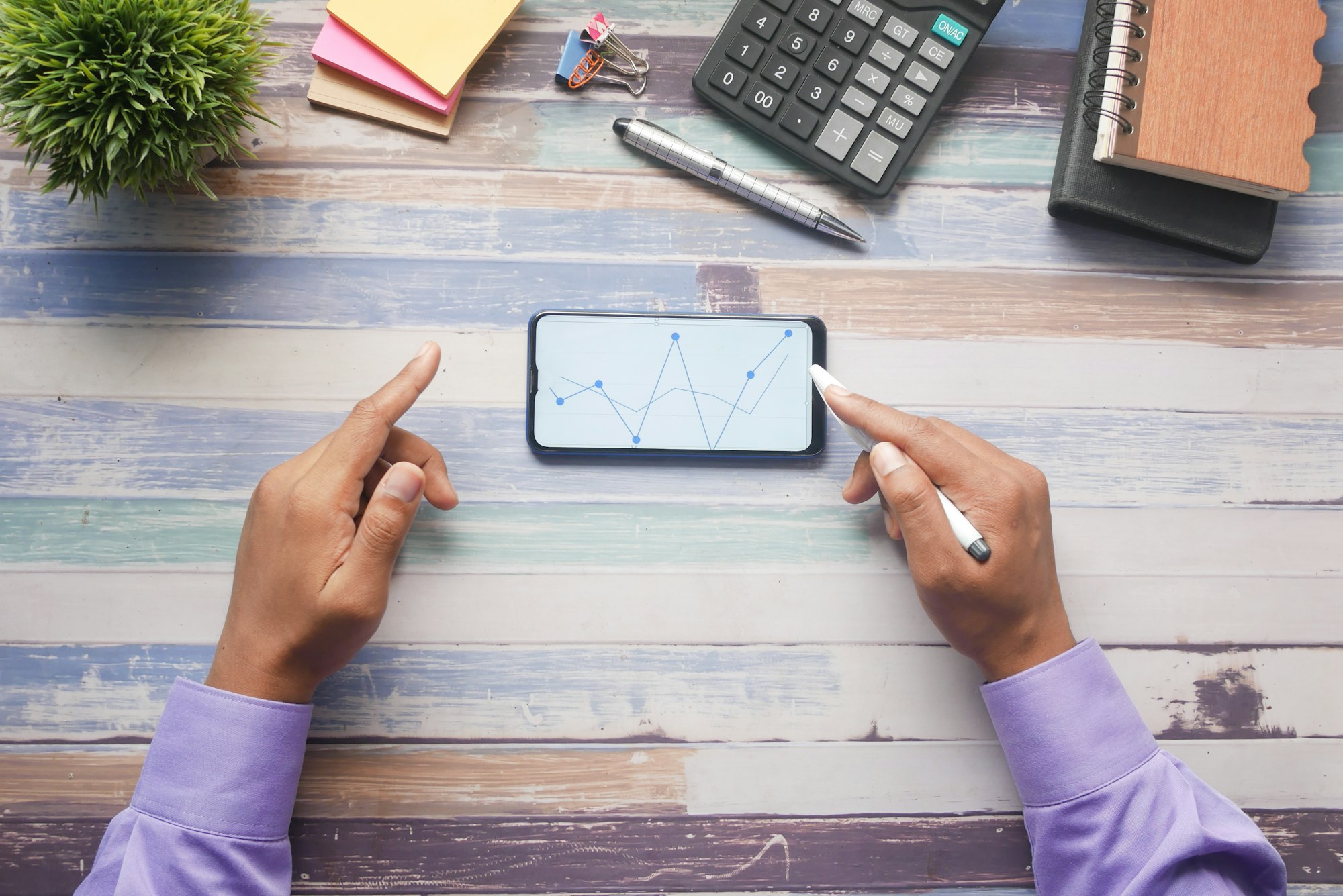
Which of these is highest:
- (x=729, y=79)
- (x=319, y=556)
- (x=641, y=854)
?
(x=729, y=79)

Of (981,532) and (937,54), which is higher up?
(937,54)

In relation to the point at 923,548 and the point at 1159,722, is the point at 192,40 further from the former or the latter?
the point at 1159,722

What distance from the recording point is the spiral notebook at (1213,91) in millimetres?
696

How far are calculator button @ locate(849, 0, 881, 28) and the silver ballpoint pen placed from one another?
0.58 ft

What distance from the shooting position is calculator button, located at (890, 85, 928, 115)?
2.40ft

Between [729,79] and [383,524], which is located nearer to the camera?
[383,524]

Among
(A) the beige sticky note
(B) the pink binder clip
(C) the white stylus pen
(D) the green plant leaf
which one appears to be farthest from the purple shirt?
(B) the pink binder clip

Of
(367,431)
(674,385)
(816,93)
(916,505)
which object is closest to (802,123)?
(816,93)

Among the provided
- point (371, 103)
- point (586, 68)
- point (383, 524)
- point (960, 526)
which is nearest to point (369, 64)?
point (371, 103)

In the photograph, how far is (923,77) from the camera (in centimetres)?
73

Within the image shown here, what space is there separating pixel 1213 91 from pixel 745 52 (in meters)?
0.42

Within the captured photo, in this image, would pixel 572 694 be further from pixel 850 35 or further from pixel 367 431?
pixel 850 35

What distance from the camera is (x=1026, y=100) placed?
0.77m

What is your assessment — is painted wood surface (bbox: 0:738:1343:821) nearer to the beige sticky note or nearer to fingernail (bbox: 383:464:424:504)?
fingernail (bbox: 383:464:424:504)
